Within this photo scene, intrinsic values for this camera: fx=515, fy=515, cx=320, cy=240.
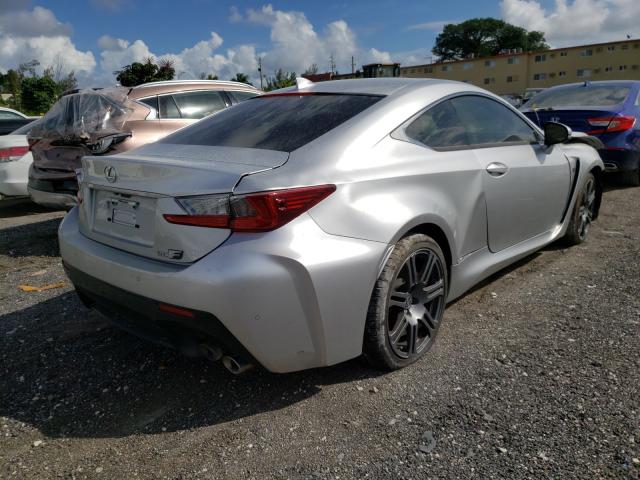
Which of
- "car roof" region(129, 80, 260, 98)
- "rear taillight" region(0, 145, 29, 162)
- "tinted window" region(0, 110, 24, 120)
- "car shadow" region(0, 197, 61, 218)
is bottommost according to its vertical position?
"car shadow" region(0, 197, 61, 218)

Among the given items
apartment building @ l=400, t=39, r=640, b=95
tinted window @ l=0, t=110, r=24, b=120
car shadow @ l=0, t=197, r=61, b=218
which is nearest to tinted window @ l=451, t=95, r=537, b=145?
car shadow @ l=0, t=197, r=61, b=218

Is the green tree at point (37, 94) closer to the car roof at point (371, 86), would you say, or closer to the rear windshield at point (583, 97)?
the rear windshield at point (583, 97)

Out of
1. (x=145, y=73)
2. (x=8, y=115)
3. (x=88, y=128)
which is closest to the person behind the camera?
(x=88, y=128)

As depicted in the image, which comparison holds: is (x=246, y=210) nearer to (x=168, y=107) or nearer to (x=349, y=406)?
(x=349, y=406)

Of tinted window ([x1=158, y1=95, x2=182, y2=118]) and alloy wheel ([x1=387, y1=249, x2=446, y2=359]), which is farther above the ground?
tinted window ([x1=158, y1=95, x2=182, y2=118])

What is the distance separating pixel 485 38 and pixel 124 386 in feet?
377

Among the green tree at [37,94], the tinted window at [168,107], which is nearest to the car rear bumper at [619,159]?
the tinted window at [168,107]

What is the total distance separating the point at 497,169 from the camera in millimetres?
3186

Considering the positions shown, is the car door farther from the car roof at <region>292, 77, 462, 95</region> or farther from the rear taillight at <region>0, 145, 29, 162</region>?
the rear taillight at <region>0, 145, 29, 162</region>

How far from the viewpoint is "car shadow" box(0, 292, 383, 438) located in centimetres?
237

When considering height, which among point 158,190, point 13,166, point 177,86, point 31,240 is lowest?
point 31,240

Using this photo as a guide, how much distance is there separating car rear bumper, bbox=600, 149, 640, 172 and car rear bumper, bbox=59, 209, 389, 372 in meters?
5.63

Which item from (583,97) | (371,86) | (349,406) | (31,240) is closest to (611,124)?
(583,97)

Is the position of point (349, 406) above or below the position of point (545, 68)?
below
